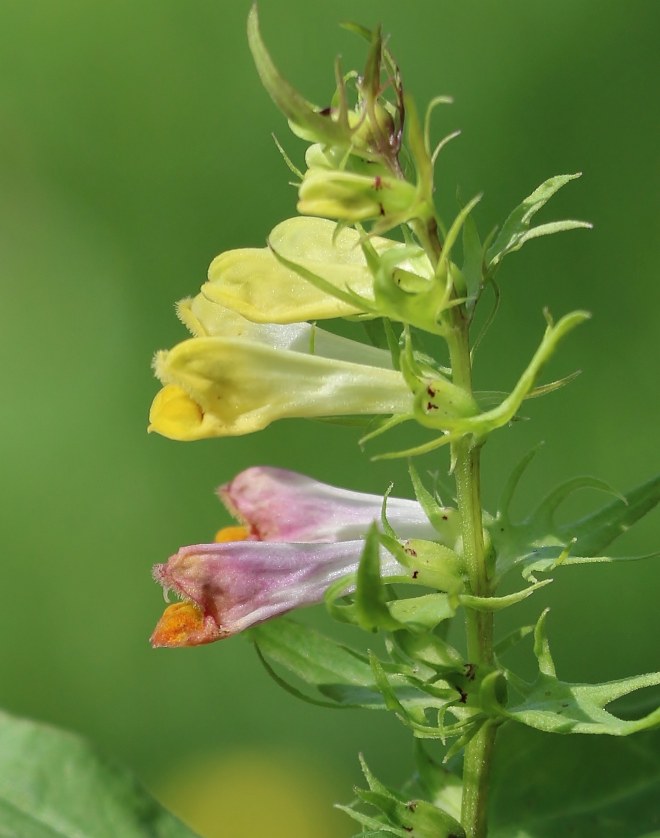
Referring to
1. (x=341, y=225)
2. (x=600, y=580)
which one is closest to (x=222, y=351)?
(x=341, y=225)

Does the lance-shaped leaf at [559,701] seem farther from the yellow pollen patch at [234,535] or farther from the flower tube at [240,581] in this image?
the yellow pollen patch at [234,535]

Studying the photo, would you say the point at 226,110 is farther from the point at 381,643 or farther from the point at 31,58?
the point at 381,643

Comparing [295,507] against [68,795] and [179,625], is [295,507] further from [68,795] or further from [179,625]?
[68,795]

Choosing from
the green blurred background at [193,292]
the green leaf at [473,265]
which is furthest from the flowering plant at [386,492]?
the green blurred background at [193,292]

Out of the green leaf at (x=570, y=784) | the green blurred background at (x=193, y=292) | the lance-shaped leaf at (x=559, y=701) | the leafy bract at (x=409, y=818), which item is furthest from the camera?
the green blurred background at (x=193, y=292)

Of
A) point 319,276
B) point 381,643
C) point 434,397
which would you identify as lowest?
point 381,643

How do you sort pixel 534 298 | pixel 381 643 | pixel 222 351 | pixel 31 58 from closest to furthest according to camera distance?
pixel 222 351
pixel 381 643
pixel 534 298
pixel 31 58

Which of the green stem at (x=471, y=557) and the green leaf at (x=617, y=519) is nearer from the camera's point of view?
the green stem at (x=471, y=557)

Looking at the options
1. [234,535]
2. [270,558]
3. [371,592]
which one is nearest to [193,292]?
[234,535]
